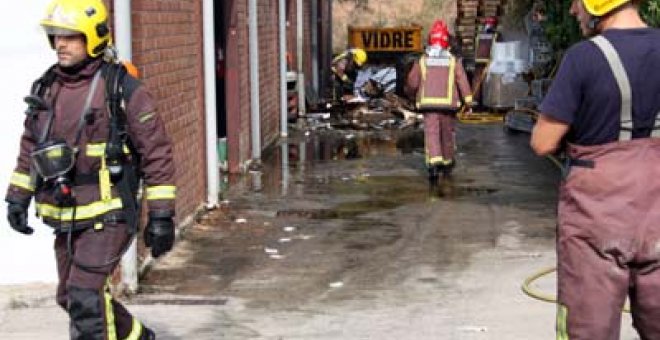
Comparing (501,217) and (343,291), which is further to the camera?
(501,217)

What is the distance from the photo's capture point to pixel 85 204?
5254 mm

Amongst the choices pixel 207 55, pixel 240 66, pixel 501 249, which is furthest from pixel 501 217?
pixel 240 66

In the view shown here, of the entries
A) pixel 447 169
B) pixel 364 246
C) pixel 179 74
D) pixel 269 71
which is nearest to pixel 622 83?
pixel 364 246

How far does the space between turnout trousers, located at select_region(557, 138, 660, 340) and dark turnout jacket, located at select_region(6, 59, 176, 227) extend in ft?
6.22

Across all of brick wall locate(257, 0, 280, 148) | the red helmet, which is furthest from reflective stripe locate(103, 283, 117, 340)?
brick wall locate(257, 0, 280, 148)

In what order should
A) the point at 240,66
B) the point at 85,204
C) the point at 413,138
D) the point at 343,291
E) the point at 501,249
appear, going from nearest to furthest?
the point at 85,204, the point at 343,291, the point at 501,249, the point at 240,66, the point at 413,138

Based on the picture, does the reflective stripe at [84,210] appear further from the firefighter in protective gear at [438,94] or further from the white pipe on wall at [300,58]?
the white pipe on wall at [300,58]

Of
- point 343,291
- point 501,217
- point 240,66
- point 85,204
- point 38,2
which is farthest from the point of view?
point 240,66

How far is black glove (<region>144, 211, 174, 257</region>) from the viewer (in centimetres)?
527

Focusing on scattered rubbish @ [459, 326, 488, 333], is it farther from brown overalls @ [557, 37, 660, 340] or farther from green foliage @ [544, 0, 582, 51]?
green foliage @ [544, 0, 582, 51]

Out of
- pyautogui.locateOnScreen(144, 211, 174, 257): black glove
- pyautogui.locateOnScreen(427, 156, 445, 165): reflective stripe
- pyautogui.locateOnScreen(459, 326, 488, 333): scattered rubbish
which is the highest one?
pyautogui.locateOnScreen(144, 211, 174, 257): black glove

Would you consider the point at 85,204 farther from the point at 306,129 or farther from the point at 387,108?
the point at 387,108

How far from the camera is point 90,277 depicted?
205 inches

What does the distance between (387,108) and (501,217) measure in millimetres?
Answer: 12120
